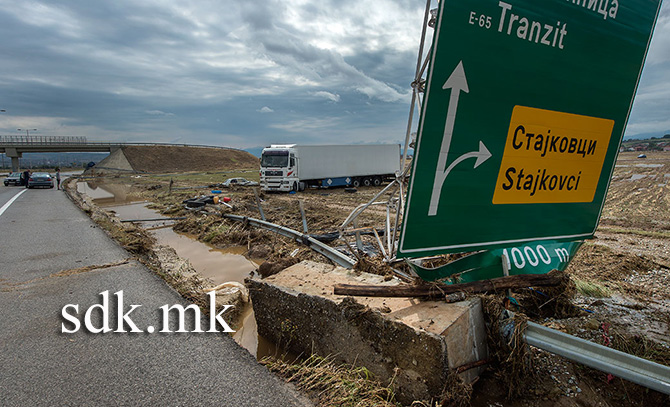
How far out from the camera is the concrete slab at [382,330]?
2.84 m

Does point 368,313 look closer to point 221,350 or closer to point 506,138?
point 221,350

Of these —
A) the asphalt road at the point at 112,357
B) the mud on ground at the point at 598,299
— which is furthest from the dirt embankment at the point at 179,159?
Result: the asphalt road at the point at 112,357

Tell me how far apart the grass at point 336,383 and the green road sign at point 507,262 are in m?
1.13

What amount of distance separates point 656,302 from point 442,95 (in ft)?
16.8

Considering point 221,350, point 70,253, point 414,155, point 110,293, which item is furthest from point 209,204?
point 414,155

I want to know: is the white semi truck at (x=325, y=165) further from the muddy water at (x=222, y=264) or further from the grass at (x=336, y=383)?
the grass at (x=336, y=383)

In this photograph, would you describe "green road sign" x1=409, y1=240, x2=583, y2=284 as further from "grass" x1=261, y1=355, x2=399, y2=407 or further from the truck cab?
the truck cab

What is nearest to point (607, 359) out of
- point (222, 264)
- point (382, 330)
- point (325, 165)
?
point (382, 330)

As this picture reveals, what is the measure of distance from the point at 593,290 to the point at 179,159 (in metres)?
76.2

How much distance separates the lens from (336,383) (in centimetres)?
304

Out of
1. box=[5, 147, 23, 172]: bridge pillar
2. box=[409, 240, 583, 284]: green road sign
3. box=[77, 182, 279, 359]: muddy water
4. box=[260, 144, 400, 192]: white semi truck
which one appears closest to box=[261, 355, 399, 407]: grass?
box=[77, 182, 279, 359]: muddy water

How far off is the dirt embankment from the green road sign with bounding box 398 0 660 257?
224 feet

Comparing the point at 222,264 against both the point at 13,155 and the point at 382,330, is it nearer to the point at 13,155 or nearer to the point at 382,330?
the point at 382,330

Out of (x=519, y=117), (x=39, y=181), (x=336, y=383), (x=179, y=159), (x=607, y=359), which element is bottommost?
(x=179, y=159)
